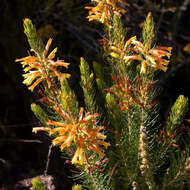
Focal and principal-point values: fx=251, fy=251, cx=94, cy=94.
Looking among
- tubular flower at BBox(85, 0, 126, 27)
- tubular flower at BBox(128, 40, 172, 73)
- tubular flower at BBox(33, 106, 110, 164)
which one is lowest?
tubular flower at BBox(33, 106, 110, 164)

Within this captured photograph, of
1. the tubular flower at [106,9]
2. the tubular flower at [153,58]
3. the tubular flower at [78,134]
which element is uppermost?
the tubular flower at [106,9]

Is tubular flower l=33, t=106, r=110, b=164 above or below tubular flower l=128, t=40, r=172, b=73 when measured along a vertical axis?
below

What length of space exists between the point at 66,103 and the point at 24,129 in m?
2.15

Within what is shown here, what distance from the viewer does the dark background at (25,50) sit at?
205cm

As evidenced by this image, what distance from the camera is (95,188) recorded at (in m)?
1.17

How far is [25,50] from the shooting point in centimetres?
187

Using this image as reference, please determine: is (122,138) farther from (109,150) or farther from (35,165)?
(35,165)

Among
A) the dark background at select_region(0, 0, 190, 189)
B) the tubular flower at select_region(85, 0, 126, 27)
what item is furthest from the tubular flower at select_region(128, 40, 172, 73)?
the dark background at select_region(0, 0, 190, 189)

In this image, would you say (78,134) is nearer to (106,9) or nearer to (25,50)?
(106,9)

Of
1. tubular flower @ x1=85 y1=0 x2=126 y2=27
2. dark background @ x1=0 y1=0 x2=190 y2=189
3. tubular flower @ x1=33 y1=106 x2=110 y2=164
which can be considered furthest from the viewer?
dark background @ x1=0 y1=0 x2=190 y2=189

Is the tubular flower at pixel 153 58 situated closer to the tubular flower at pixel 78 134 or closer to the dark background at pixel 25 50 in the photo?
the tubular flower at pixel 78 134

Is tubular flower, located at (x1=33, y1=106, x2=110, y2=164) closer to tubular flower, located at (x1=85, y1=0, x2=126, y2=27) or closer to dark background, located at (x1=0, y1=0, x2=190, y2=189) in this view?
tubular flower, located at (x1=85, y1=0, x2=126, y2=27)

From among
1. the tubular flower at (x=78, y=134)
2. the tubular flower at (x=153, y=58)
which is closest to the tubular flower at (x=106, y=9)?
the tubular flower at (x=153, y=58)

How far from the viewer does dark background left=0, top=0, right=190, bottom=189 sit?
6.74 ft
